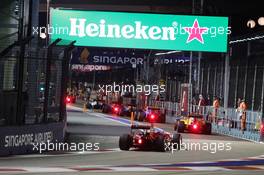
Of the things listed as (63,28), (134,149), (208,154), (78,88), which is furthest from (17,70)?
(78,88)

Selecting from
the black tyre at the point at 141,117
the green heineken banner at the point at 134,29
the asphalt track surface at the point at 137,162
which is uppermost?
the green heineken banner at the point at 134,29

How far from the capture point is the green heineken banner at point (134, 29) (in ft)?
100

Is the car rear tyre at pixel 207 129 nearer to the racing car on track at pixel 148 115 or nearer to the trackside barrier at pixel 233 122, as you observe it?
the trackside barrier at pixel 233 122

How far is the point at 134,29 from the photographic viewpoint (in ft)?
101

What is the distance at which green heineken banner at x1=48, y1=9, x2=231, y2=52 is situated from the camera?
30.5 meters

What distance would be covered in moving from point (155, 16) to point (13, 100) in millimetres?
13781

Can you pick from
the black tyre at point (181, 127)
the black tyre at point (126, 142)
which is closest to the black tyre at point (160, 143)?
the black tyre at point (126, 142)

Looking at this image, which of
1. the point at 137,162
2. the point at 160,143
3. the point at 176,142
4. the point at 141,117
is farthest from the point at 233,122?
the point at 137,162

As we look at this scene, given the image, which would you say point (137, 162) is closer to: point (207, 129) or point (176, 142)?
point (176, 142)

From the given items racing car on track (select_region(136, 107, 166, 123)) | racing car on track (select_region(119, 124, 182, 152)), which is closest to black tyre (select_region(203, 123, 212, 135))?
racing car on track (select_region(136, 107, 166, 123))

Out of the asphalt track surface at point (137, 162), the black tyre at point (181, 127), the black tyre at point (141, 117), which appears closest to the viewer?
the asphalt track surface at point (137, 162)

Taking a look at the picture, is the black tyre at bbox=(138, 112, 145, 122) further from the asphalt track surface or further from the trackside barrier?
the asphalt track surface

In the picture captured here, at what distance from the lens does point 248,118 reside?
31156 millimetres

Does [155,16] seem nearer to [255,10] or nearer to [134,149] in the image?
[134,149]
